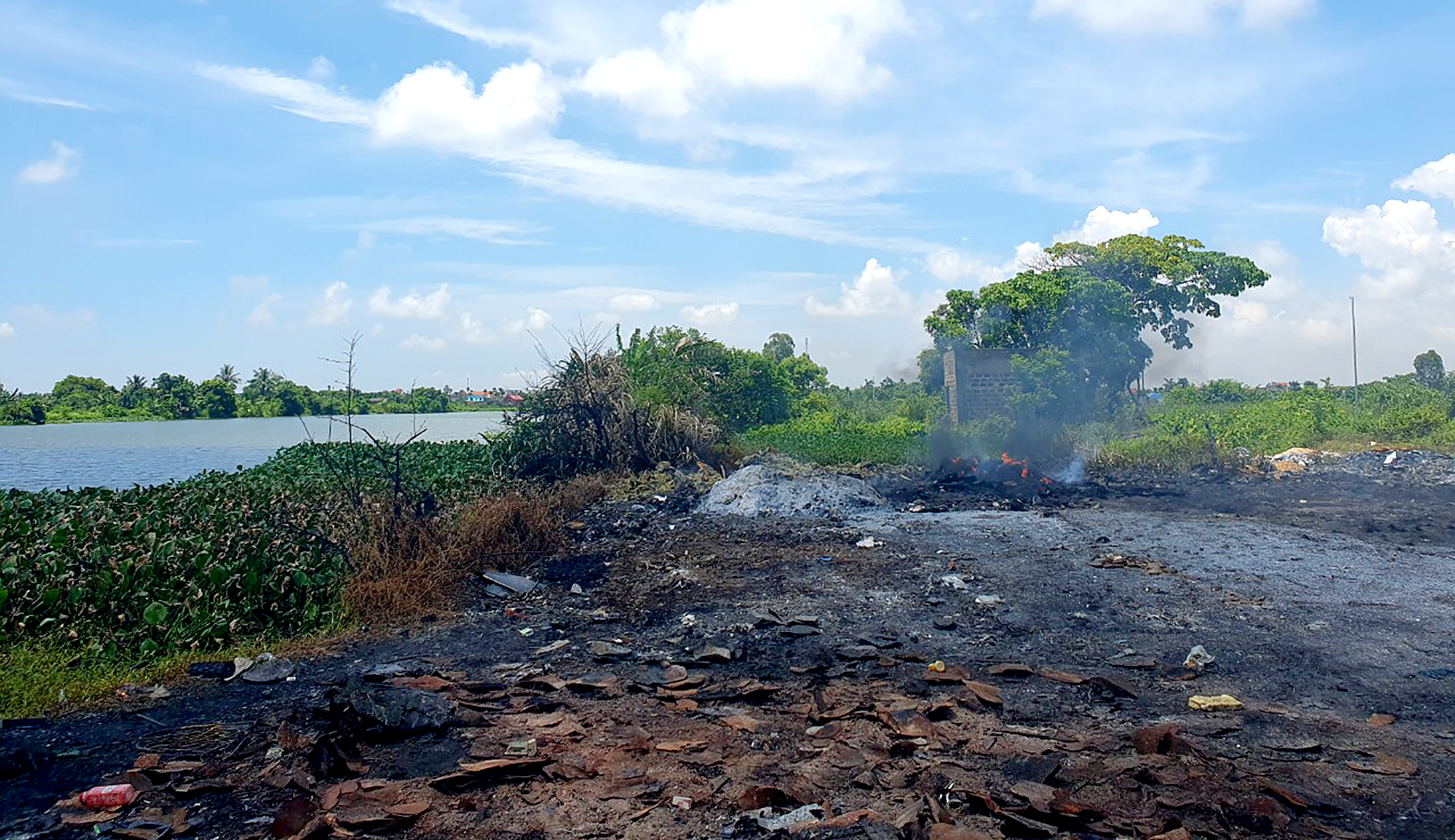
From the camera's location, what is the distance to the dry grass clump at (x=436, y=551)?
24.1 feet

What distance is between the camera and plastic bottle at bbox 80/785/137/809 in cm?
382

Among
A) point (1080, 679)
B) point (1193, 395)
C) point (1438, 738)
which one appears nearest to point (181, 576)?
point (1080, 679)

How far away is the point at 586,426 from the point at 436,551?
7266 millimetres

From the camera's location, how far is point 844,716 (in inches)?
182

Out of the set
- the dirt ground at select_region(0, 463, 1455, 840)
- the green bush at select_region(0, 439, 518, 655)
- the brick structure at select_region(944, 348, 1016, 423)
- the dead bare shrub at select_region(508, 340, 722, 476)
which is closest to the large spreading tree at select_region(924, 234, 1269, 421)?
the brick structure at select_region(944, 348, 1016, 423)

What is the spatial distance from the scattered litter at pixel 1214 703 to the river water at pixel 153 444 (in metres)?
9.28

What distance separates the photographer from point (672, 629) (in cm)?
677

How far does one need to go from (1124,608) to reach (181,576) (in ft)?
23.1

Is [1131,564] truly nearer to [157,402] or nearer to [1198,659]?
[1198,659]

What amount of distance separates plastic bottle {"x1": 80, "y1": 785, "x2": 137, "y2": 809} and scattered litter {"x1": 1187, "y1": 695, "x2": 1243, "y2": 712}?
4934mm

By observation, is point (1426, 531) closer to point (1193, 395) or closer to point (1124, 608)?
point (1124, 608)

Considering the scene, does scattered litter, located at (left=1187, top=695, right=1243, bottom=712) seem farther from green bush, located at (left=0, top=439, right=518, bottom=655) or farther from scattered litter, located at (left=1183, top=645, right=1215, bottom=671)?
green bush, located at (left=0, top=439, right=518, bottom=655)

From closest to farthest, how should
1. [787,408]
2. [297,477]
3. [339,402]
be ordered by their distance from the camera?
[339,402] → [297,477] → [787,408]

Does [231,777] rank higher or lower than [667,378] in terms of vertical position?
lower
